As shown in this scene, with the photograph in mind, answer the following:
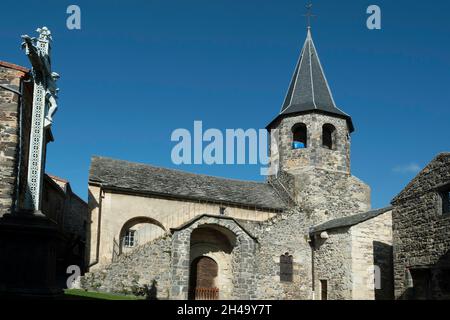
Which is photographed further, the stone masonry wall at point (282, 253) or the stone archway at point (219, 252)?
the stone masonry wall at point (282, 253)

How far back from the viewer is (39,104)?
869cm

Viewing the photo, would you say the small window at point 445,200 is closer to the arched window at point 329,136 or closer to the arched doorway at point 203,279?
the arched doorway at point 203,279

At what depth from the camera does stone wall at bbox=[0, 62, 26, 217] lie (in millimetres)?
12305

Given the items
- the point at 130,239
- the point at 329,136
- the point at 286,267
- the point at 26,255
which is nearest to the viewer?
the point at 26,255

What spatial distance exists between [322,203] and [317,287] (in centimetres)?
461

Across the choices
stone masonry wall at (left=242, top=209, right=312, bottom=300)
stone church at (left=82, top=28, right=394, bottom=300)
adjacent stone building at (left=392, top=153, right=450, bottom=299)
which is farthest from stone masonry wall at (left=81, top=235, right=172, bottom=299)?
adjacent stone building at (left=392, top=153, right=450, bottom=299)

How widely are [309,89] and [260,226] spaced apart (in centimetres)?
981

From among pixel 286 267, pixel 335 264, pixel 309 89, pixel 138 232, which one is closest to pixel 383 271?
pixel 335 264

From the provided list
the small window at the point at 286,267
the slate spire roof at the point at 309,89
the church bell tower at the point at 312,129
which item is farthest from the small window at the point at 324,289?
the slate spire roof at the point at 309,89

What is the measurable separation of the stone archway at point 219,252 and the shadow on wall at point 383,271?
531 centimetres

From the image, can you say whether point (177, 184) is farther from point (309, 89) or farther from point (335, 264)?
point (309, 89)

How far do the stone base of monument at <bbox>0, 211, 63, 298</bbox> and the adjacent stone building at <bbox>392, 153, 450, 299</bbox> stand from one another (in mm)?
10314

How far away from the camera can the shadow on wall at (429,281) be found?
12.9 metres
